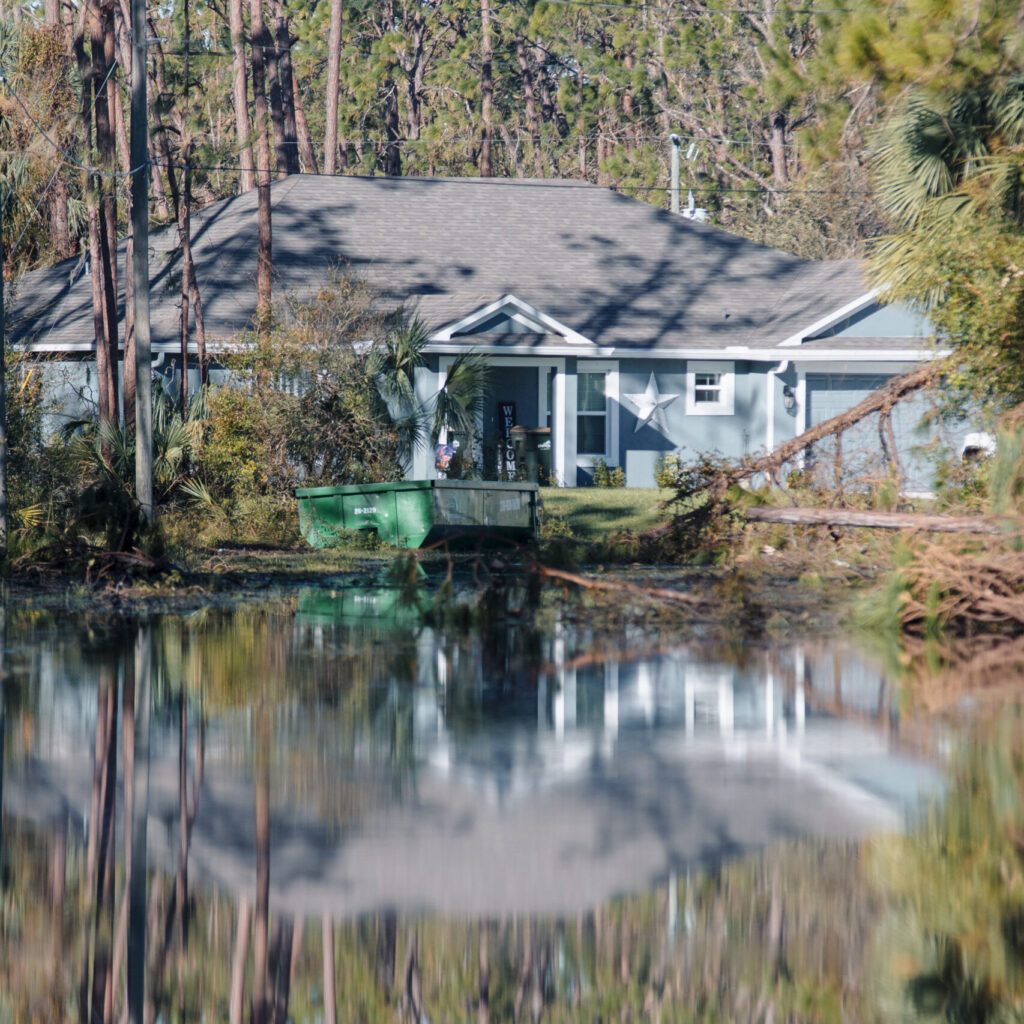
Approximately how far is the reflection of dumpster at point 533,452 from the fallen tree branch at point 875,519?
12453 millimetres

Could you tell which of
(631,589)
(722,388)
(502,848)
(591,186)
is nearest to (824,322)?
(722,388)

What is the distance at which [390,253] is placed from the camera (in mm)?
33156

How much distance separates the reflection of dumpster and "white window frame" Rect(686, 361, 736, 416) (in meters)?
3.04

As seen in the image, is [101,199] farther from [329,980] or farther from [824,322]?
[329,980]

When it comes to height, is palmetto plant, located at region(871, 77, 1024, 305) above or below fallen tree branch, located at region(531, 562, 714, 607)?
above

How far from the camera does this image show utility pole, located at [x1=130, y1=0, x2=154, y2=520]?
64.8 feet

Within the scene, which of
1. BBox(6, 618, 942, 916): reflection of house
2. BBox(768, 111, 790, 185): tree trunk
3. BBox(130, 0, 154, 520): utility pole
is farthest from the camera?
BBox(768, 111, 790, 185): tree trunk

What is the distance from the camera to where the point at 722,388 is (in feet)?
103

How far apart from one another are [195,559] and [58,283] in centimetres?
1636

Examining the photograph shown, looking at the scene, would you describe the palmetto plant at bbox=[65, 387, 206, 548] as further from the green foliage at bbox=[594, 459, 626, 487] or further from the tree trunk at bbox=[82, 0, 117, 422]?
the green foliage at bbox=[594, 459, 626, 487]

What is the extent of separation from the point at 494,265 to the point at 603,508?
31.2 ft

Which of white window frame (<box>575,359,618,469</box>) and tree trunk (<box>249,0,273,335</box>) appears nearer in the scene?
tree trunk (<box>249,0,273,335</box>)

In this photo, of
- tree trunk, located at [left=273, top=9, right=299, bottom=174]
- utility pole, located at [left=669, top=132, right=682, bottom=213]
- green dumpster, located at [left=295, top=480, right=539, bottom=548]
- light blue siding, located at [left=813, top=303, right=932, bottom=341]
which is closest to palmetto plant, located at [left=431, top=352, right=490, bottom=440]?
green dumpster, located at [left=295, top=480, right=539, bottom=548]

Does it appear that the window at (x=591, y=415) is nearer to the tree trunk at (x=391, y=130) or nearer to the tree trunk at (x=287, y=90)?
the tree trunk at (x=287, y=90)
